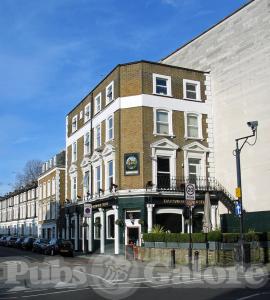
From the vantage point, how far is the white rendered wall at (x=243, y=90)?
32.5 metres

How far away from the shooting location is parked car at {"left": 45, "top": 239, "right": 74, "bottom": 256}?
3631 centimetres

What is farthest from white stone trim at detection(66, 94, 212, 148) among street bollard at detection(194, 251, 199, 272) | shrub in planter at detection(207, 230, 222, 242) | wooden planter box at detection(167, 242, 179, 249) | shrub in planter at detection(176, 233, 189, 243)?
street bollard at detection(194, 251, 199, 272)

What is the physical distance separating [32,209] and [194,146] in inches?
1744

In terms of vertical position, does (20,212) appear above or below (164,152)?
below

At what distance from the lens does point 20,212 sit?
84.8 meters

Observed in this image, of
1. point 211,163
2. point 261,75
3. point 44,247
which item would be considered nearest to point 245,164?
point 211,163

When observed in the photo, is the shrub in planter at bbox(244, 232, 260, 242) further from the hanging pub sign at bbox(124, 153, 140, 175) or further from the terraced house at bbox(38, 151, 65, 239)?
the terraced house at bbox(38, 151, 65, 239)

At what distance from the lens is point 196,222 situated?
35406mm

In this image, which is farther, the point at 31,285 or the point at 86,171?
the point at 86,171

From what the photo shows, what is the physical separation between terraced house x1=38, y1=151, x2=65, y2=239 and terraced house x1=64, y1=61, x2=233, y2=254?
1446cm

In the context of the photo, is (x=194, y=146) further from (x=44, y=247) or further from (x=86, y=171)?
(x=44, y=247)

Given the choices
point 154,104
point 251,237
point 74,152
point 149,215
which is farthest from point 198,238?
point 74,152

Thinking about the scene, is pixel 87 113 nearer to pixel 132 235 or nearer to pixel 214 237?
pixel 132 235

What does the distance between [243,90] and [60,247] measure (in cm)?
1795
